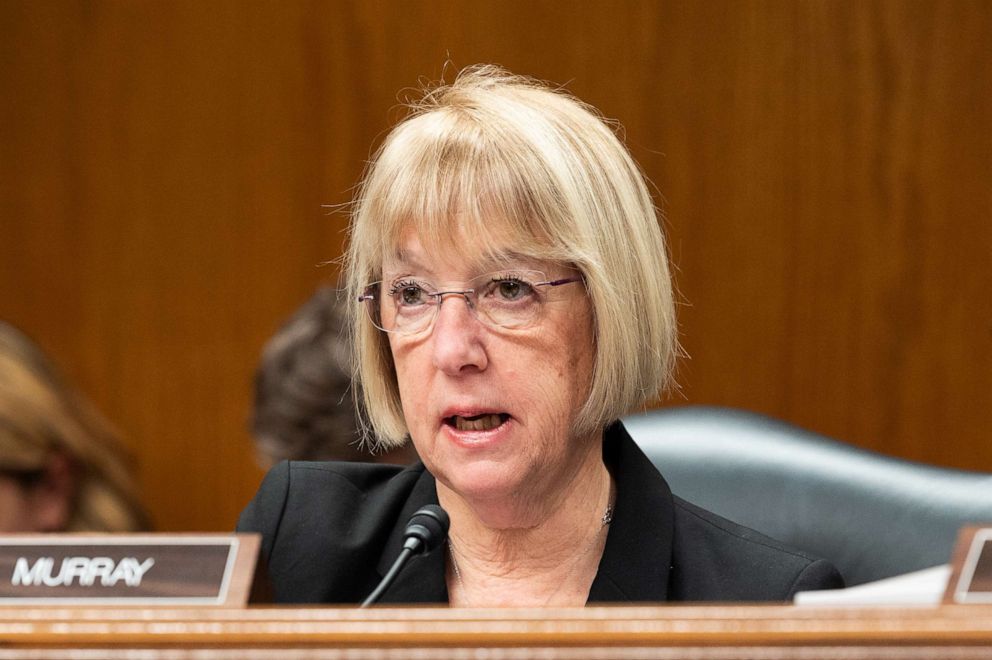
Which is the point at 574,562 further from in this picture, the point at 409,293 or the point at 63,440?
the point at 63,440

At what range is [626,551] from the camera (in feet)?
5.21

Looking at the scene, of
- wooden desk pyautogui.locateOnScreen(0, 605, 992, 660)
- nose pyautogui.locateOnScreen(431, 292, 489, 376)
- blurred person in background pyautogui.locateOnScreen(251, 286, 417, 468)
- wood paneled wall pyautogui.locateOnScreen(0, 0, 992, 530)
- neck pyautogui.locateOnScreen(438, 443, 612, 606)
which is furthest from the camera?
wood paneled wall pyautogui.locateOnScreen(0, 0, 992, 530)

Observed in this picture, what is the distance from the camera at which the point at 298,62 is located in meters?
3.33

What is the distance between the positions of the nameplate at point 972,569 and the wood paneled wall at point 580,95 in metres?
2.11

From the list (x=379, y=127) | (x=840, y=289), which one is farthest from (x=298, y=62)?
(x=840, y=289)

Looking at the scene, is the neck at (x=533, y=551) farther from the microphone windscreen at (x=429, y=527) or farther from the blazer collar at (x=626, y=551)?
the microphone windscreen at (x=429, y=527)

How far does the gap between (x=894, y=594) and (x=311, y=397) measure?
5.00 ft

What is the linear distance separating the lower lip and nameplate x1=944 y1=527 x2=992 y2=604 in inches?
23.8

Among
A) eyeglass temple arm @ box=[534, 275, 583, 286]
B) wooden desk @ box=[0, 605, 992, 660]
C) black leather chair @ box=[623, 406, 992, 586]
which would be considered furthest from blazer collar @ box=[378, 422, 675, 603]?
wooden desk @ box=[0, 605, 992, 660]

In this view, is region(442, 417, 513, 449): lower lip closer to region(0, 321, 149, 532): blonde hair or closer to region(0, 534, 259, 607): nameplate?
region(0, 534, 259, 607): nameplate

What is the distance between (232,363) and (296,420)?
110 centimetres

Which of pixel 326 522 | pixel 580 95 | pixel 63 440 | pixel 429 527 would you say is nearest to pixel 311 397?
pixel 63 440

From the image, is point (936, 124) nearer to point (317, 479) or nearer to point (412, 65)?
point (412, 65)

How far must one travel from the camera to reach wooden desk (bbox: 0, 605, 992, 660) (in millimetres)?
873
